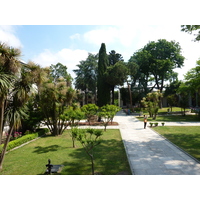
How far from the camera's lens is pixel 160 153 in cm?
A: 844

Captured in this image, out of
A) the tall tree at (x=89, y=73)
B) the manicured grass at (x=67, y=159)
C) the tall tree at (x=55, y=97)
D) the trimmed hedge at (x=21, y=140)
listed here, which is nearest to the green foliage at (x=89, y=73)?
the tall tree at (x=89, y=73)

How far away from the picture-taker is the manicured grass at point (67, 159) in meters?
6.41

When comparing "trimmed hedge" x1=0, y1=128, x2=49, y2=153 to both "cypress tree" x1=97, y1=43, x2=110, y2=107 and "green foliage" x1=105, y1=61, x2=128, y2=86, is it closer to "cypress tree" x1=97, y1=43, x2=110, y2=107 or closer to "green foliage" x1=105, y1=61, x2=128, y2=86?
"cypress tree" x1=97, y1=43, x2=110, y2=107

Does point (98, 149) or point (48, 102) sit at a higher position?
point (48, 102)

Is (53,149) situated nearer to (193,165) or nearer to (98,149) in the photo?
(98,149)

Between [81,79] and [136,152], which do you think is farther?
[81,79]

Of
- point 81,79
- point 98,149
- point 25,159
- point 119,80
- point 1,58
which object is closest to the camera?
point 1,58

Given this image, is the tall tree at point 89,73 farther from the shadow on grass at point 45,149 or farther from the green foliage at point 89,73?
the shadow on grass at point 45,149

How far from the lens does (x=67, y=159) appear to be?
777 centimetres

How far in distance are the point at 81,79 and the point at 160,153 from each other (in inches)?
1402

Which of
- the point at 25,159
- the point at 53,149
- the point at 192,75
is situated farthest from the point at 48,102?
the point at 192,75

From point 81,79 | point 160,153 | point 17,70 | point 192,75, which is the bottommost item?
point 160,153

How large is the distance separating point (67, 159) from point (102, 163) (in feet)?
6.36

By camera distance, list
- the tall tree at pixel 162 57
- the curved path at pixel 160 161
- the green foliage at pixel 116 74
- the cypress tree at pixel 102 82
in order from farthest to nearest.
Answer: the tall tree at pixel 162 57 < the green foliage at pixel 116 74 < the cypress tree at pixel 102 82 < the curved path at pixel 160 161
